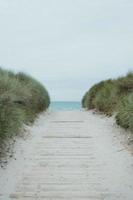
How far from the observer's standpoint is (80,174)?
23.0ft

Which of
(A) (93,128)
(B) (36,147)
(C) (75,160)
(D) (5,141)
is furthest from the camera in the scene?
(A) (93,128)

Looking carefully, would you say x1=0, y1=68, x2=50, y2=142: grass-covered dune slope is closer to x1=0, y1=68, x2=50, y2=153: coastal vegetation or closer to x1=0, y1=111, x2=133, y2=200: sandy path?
x1=0, y1=68, x2=50, y2=153: coastal vegetation

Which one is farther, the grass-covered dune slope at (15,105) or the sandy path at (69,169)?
the grass-covered dune slope at (15,105)

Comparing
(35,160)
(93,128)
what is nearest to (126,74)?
(93,128)

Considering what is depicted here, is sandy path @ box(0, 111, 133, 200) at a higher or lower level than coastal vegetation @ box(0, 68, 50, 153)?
lower

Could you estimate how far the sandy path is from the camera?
20.1 feet

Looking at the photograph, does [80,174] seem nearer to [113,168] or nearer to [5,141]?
[113,168]

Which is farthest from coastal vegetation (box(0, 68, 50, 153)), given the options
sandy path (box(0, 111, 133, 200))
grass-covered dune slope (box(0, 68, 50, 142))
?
sandy path (box(0, 111, 133, 200))

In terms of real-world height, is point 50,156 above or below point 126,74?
below

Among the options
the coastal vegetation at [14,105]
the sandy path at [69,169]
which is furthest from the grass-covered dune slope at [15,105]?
the sandy path at [69,169]

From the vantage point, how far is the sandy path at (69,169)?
6.12m

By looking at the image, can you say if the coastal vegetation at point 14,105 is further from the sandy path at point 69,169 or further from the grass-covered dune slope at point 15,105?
the sandy path at point 69,169

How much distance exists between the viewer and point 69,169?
7309mm

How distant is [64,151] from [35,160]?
873 mm
